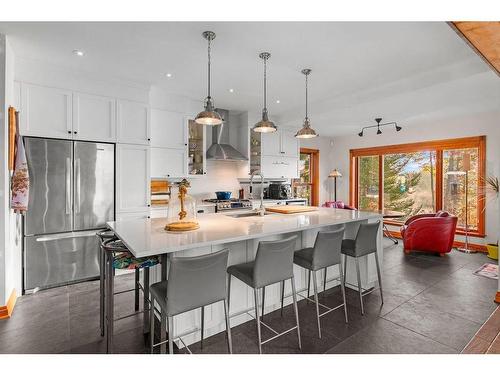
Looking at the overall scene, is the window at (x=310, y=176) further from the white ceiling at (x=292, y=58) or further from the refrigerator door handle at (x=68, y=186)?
the refrigerator door handle at (x=68, y=186)

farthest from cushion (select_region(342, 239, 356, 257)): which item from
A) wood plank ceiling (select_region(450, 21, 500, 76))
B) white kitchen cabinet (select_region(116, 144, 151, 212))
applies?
white kitchen cabinet (select_region(116, 144, 151, 212))

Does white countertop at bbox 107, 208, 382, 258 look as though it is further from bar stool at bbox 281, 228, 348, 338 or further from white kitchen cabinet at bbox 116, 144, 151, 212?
white kitchen cabinet at bbox 116, 144, 151, 212

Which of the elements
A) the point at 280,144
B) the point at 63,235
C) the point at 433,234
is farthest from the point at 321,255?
the point at 280,144

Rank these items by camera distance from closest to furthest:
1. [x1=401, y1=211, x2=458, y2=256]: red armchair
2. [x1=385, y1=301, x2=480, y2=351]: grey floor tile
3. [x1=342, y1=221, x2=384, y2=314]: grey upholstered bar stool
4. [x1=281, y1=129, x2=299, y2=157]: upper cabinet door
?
[x1=385, y1=301, x2=480, y2=351]: grey floor tile → [x1=342, y1=221, x2=384, y2=314]: grey upholstered bar stool → [x1=401, y1=211, x2=458, y2=256]: red armchair → [x1=281, y1=129, x2=299, y2=157]: upper cabinet door

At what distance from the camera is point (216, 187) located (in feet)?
18.0

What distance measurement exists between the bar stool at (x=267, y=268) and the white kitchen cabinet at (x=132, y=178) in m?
2.20

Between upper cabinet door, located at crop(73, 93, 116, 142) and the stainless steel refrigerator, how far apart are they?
116 millimetres

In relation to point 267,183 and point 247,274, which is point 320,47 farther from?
point 267,183

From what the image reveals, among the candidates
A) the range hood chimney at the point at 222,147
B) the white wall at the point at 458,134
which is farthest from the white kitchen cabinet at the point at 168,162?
the white wall at the point at 458,134

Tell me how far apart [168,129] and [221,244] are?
9.03ft

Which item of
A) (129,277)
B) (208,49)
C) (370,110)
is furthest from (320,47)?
(129,277)

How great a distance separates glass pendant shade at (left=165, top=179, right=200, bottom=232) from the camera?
7.50ft
